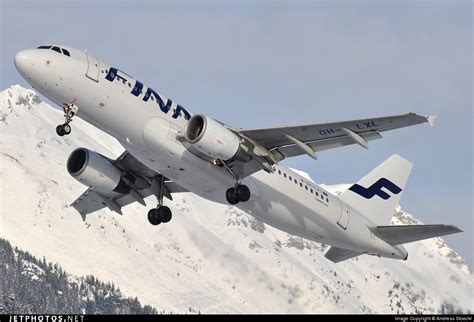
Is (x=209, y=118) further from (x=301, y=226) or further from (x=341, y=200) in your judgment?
(x=341, y=200)

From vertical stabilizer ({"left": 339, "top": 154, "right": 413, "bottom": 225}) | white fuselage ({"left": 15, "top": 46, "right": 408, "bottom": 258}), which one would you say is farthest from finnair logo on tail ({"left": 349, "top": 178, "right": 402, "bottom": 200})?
white fuselage ({"left": 15, "top": 46, "right": 408, "bottom": 258})

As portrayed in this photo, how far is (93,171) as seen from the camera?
44.3 metres

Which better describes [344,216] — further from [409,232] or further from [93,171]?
[93,171]

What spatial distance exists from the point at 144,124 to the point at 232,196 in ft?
17.9

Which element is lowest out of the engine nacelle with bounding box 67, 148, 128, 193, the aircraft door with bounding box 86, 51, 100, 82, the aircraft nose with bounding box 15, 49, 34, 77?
the engine nacelle with bounding box 67, 148, 128, 193

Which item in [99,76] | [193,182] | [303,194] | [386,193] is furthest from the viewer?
[386,193]

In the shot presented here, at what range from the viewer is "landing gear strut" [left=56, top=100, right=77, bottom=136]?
36750 millimetres

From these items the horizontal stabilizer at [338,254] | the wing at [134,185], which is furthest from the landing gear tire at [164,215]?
the horizontal stabilizer at [338,254]

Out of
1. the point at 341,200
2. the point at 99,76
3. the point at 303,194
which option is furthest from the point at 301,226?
the point at 99,76

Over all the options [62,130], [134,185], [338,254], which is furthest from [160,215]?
[338,254]

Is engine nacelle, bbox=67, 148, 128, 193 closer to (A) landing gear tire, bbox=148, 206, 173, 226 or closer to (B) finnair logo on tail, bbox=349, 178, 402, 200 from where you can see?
(A) landing gear tire, bbox=148, 206, 173, 226

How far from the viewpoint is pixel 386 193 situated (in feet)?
168

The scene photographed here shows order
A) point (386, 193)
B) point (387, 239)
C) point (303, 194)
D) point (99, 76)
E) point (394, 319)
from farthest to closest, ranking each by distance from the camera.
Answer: point (386, 193), point (387, 239), point (303, 194), point (99, 76), point (394, 319)

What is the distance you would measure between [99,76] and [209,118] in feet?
17.2
